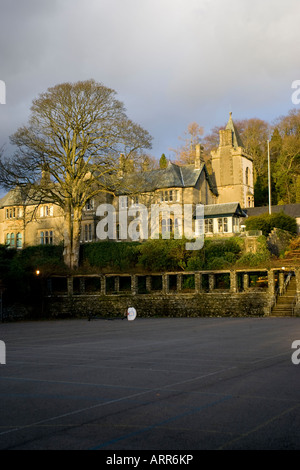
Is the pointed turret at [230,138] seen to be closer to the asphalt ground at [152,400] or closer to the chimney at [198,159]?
the chimney at [198,159]

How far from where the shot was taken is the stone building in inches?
1916

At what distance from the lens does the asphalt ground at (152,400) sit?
5906 millimetres

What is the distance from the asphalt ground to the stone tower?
4934cm

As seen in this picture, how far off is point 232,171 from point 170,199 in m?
14.2

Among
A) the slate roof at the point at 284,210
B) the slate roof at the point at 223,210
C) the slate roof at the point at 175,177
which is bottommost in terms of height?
the slate roof at the point at 223,210

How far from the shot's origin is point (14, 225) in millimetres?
61844

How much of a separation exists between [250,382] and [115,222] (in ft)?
153

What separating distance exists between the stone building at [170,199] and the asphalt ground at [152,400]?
92.5 ft

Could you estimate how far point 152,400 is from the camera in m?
8.11

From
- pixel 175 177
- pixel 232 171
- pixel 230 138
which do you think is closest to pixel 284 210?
pixel 232 171

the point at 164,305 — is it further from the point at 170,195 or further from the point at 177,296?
the point at 170,195

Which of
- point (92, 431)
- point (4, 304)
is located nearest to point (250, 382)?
point (92, 431)

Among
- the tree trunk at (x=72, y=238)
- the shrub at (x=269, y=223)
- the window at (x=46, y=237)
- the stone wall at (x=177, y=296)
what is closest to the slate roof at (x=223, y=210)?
the shrub at (x=269, y=223)
